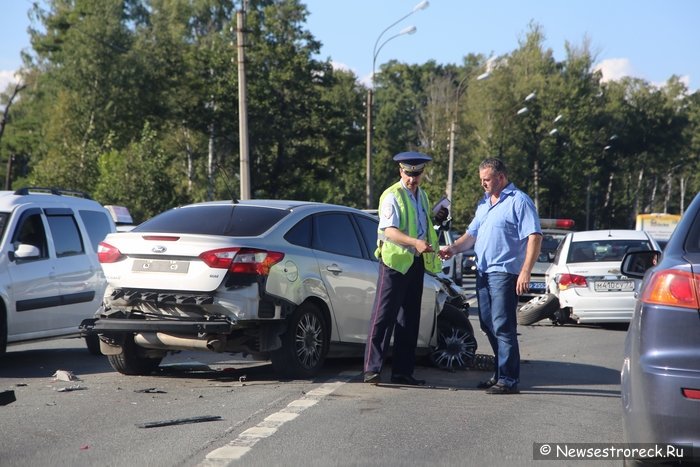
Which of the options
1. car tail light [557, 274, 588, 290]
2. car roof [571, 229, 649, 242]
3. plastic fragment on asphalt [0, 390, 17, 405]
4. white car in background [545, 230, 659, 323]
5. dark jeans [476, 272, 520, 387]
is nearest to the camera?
plastic fragment on asphalt [0, 390, 17, 405]

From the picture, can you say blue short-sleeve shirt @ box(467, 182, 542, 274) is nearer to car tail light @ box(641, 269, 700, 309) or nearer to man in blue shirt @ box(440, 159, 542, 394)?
man in blue shirt @ box(440, 159, 542, 394)

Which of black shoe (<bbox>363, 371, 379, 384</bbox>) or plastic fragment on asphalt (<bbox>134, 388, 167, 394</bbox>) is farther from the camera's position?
black shoe (<bbox>363, 371, 379, 384</bbox>)

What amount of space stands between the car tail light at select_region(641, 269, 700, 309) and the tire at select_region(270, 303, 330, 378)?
443cm

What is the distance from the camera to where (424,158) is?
924 cm

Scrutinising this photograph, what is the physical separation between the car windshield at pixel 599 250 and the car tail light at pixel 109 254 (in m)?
9.95

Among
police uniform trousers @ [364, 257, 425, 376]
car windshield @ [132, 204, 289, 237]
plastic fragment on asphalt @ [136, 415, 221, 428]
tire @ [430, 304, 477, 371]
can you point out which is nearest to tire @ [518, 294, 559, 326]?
tire @ [430, 304, 477, 371]

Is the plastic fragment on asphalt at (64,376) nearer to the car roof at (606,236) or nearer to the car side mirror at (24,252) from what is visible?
the car side mirror at (24,252)

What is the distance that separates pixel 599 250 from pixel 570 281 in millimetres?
972

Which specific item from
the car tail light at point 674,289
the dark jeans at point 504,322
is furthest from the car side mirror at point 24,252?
the car tail light at point 674,289

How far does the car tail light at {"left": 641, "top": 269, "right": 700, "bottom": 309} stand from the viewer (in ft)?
16.7

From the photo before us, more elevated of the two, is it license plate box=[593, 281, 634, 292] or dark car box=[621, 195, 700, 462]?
dark car box=[621, 195, 700, 462]

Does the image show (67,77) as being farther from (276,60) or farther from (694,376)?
(694,376)

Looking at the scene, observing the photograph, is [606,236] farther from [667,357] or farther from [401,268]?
[667,357]

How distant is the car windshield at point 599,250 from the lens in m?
17.6
